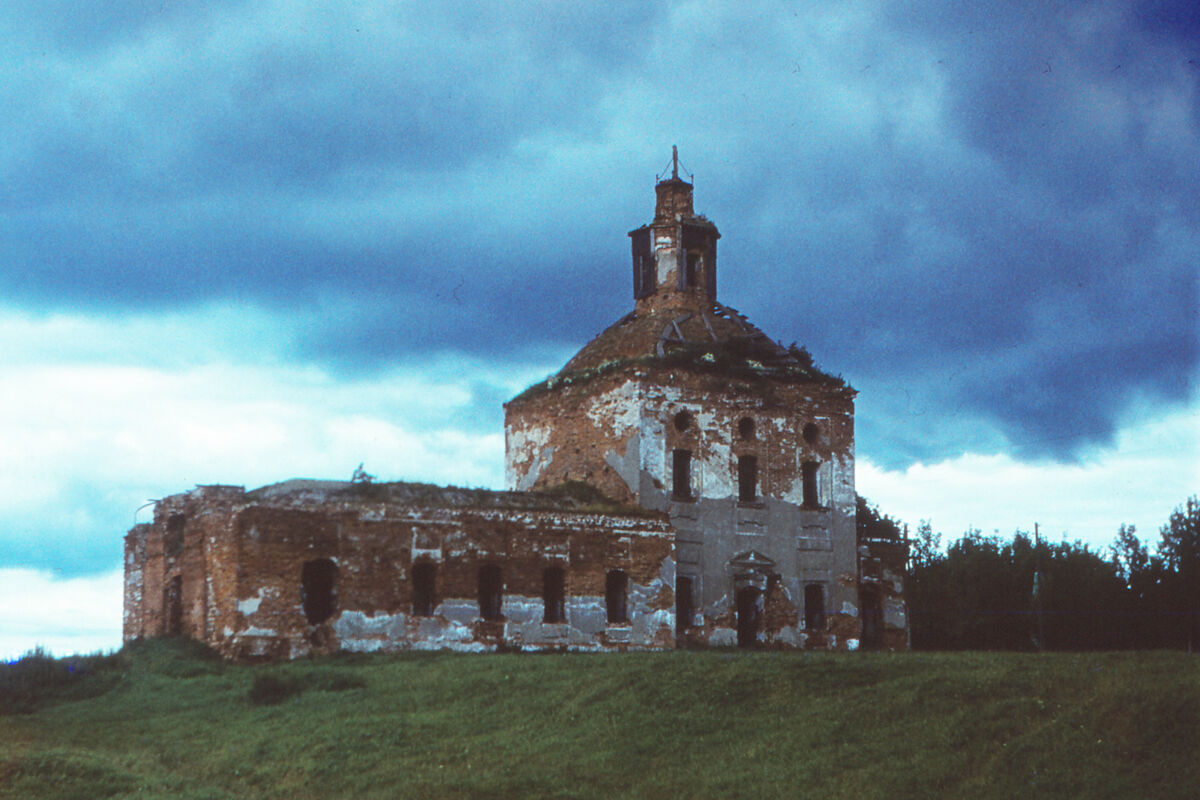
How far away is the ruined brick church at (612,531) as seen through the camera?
2808cm

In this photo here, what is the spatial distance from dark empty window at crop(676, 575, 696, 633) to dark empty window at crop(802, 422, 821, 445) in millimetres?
5202

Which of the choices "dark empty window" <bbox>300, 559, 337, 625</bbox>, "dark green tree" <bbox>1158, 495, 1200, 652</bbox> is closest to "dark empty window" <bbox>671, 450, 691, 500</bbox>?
"dark empty window" <bbox>300, 559, 337, 625</bbox>

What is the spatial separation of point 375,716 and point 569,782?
5156 millimetres

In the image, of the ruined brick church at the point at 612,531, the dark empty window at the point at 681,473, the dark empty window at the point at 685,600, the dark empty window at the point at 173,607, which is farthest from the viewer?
the dark empty window at the point at 681,473

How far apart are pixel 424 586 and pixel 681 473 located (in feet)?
25.2

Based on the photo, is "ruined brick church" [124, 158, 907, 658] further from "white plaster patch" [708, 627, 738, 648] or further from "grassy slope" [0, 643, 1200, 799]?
"grassy slope" [0, 643, 1200, 799]

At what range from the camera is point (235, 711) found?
23469 millimetres

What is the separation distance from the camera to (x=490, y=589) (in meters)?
29.8

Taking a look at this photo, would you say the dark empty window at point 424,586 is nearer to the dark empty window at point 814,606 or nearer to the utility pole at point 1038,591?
the dark empty window at point 814,606

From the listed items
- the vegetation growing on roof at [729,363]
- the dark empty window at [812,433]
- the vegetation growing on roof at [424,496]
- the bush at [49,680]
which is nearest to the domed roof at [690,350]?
the vegetation growing on roof at [729,363]

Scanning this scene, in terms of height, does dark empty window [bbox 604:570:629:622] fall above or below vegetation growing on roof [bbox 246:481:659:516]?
below

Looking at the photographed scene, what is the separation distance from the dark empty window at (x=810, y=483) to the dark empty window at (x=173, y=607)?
15.7 meters

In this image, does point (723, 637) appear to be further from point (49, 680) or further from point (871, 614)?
point (49, 680)

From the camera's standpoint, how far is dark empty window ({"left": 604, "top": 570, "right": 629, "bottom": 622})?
30.7 metres
